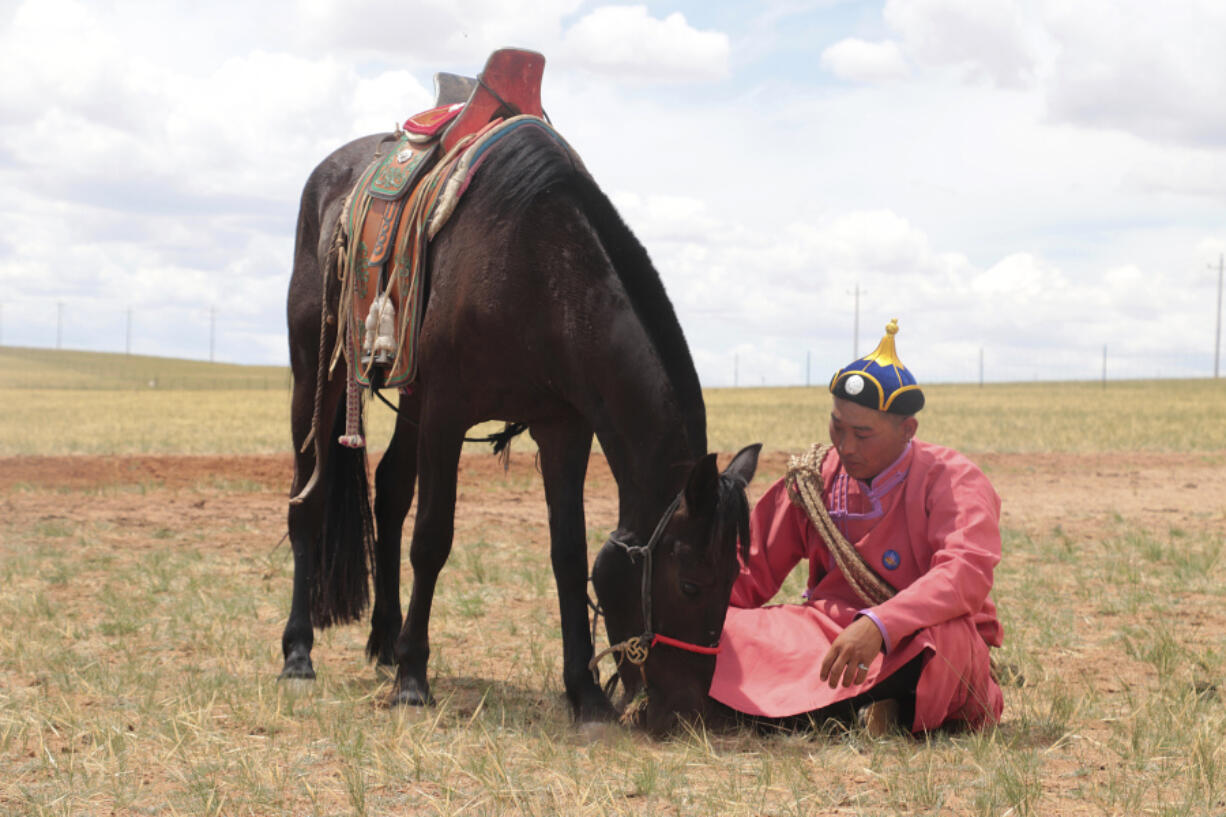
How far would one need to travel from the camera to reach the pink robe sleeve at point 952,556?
3.67 m

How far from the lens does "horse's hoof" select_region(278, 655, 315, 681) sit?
192 inches

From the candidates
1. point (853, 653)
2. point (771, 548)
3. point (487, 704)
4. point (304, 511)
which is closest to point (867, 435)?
point (771, 548)

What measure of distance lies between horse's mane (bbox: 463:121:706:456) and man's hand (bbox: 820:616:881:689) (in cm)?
75

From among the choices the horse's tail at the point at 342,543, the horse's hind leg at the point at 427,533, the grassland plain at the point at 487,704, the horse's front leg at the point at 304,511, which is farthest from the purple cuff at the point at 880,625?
the horse's tail at the point at 342,543

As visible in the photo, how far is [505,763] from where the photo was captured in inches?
137

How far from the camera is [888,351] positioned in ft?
13.2

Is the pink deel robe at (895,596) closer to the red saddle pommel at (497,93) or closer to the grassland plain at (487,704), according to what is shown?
the grassland plain at (487,704)

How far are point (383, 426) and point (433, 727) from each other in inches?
878

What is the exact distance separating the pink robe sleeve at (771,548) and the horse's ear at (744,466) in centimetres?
62

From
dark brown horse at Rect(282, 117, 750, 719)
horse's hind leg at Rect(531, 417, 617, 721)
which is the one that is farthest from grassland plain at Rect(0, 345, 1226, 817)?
dark brown horse at Rect(282, 117, 750, 719)

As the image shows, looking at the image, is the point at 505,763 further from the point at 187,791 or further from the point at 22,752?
the point at 22,752

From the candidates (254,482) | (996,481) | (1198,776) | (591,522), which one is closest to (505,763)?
(1198,776)

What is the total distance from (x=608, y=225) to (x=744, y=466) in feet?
3.52

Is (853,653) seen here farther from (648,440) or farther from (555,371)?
(555,371)
